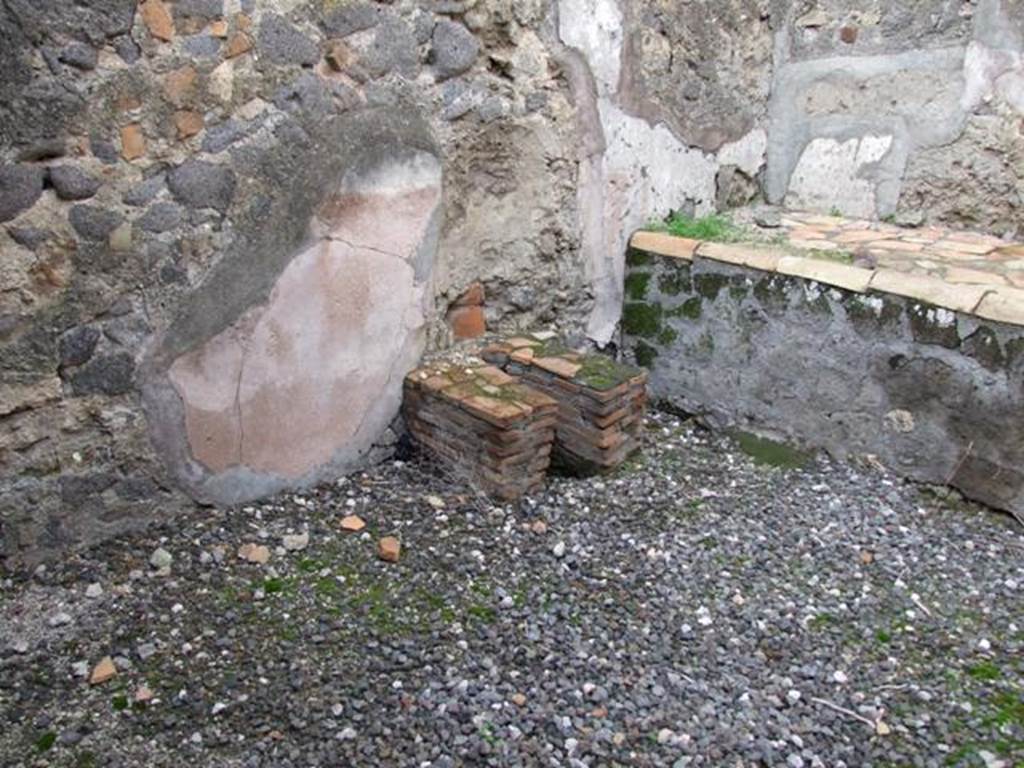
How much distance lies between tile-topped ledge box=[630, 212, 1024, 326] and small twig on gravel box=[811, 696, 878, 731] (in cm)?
133

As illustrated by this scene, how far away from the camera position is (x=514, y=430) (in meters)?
2.67

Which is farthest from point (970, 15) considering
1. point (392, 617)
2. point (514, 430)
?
point (392, 617)

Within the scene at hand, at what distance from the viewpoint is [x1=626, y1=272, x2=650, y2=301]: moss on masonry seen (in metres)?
3.45

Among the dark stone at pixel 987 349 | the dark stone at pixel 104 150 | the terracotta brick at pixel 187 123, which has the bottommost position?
the dark stone at pixel 987 349

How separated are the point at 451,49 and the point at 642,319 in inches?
51.2

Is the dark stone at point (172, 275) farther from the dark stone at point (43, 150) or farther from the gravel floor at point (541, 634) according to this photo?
the gravel floor at point (541, 634)

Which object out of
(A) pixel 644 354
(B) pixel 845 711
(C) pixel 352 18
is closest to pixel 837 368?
(A) pixel 644 354

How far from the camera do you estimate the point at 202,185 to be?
235 cm

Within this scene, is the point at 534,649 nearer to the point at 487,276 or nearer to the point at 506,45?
the point at 487,276

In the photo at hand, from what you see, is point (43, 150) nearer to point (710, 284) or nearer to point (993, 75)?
point (710, 284)

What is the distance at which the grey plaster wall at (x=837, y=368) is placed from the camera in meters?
2.68

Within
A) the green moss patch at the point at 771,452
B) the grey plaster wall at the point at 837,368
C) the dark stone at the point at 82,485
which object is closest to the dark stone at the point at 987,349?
the grey plaster wall at the point at 837,368

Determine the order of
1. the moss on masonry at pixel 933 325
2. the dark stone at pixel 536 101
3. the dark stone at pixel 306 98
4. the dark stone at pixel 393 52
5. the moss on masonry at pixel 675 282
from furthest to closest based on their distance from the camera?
the moss on masonry at pixel 675 282 → the dark stone at pixel 536 101 → the moss on masonry at pixel 933 325 → the dark stone at pixel 393 52 → the dark stone at pixel 306 98

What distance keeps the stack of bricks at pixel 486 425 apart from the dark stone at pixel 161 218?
3.05ft
